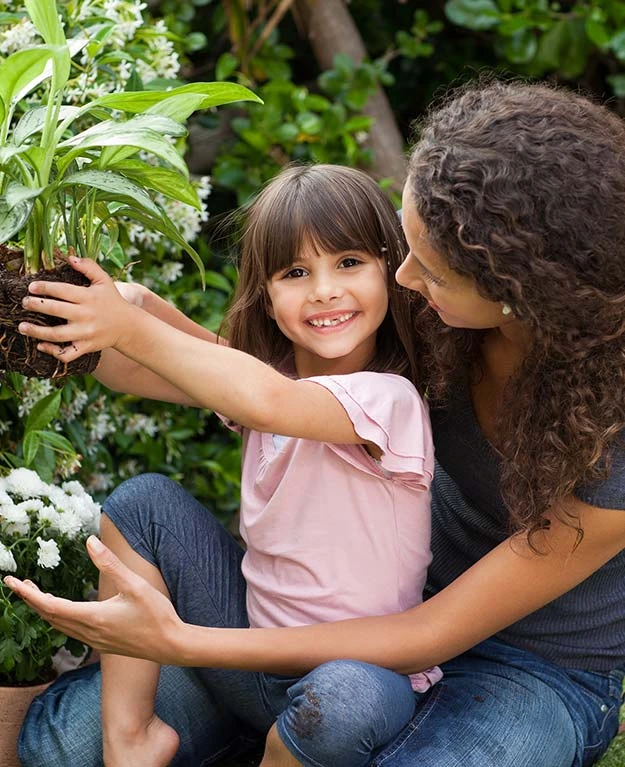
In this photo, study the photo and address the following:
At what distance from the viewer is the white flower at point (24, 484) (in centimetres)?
202

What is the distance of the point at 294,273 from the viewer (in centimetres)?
190

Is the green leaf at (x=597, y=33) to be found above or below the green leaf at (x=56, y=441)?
above

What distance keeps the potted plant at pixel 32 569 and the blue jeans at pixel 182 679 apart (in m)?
0.04

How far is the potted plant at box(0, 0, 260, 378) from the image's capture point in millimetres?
1417

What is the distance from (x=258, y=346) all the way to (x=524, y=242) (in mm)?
649

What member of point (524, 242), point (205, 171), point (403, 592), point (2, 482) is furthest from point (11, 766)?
→ point (205, 171)

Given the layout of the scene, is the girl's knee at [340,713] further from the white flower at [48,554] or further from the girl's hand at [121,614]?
the white flower at [48,554]

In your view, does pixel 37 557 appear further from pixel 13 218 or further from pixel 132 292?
pixel 13 218

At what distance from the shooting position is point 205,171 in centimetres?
364

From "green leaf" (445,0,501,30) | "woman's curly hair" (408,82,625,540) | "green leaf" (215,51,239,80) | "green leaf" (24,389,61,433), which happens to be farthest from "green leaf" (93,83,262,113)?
"green leaf" (445,0,501,30)

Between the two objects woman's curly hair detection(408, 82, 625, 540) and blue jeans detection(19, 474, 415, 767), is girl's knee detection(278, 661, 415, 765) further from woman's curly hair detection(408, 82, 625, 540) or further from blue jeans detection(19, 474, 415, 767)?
woman's curly hair detection(408, 82, 625, 540)

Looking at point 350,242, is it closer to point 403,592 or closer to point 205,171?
point 403,592

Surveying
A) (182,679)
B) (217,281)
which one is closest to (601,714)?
(182,679)

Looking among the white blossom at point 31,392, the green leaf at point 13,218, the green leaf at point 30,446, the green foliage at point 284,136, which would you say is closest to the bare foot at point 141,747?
the green leaf at point 30,446
